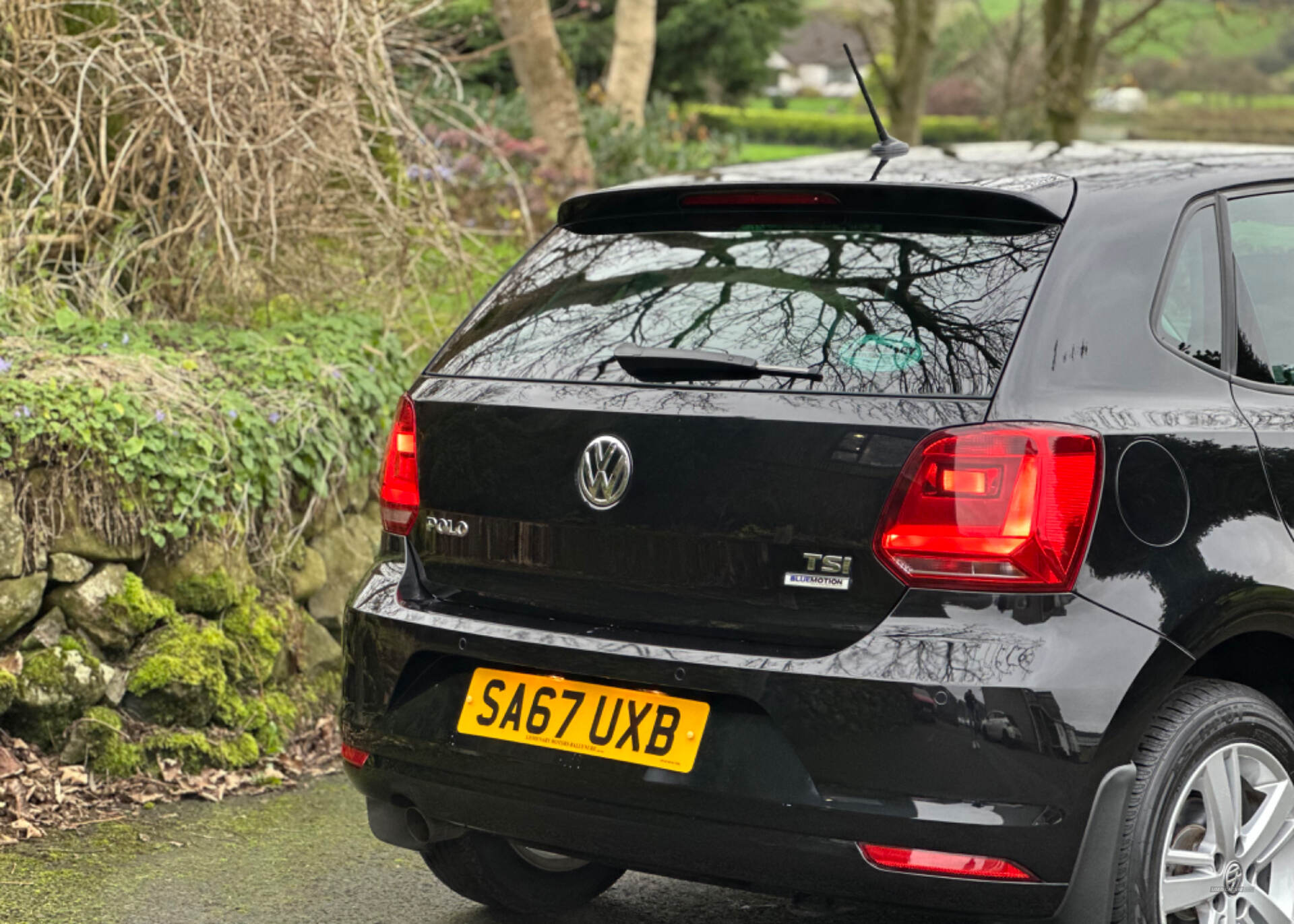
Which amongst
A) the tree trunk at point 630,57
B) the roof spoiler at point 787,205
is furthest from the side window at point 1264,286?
the tree trunk at point 630,57

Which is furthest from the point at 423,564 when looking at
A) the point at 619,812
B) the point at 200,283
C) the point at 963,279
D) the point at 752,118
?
the point at 752,118

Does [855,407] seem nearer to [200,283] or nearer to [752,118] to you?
[200,283]

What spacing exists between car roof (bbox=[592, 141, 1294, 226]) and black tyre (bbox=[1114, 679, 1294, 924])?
995 millimetres

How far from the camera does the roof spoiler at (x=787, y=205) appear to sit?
10.2ft

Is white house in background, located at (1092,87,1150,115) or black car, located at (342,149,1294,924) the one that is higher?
white house in background, located at (1092,87,1150,115)

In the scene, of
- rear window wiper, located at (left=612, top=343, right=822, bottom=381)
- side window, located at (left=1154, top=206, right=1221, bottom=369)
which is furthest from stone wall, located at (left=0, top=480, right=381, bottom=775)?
side window, located at (left=1154, top=206, right=1221, bottom=369)

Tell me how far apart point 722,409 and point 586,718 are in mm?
639

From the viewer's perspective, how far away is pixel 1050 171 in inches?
133

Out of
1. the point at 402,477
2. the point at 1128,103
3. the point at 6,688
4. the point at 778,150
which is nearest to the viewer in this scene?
the point at 402,477

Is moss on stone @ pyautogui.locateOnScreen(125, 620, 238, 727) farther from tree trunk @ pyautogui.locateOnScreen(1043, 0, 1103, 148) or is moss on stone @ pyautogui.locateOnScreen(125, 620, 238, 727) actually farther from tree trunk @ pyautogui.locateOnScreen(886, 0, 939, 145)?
tree trunk @ pyautogui.locateOnScreen(1043, 0, 1103, 148)

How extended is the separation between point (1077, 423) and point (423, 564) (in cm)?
140

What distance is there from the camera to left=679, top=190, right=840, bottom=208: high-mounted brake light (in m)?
3.32

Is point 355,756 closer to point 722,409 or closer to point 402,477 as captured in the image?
point 402,477

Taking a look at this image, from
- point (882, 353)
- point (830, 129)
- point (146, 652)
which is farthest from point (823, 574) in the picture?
point (830, 129)
